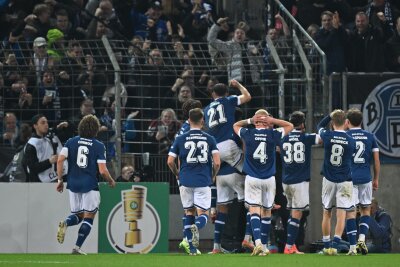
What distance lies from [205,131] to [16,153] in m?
3.29

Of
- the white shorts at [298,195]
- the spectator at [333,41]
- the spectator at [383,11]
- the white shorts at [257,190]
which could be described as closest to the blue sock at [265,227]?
the white shorts at [257,190]

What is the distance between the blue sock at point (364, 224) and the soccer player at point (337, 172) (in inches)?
21.2

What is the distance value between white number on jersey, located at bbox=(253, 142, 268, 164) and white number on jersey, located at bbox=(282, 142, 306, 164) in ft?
2.76

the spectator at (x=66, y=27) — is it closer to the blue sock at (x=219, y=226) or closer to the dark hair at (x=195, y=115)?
the blue sock at (x=219, y=226)

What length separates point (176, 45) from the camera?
2411 cm

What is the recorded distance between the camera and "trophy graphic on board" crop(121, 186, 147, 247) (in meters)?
22.0

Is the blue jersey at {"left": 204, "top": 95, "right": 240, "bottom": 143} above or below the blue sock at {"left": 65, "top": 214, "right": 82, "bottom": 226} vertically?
above

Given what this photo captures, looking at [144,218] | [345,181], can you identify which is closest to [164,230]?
[144,218]

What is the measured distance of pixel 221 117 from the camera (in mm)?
21641

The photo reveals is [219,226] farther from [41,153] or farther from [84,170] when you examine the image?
[41,153]

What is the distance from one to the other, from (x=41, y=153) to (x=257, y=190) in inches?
155

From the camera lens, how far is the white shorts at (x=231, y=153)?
851 inches

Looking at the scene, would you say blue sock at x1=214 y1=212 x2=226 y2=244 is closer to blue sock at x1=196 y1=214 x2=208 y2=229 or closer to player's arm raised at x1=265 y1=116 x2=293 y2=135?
blue sock at x1=196 y1=214 x2=208 y2=229

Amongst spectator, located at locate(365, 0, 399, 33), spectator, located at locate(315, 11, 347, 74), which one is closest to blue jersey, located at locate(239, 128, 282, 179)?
spectator, located at locate(315, 11, 347, 74)
